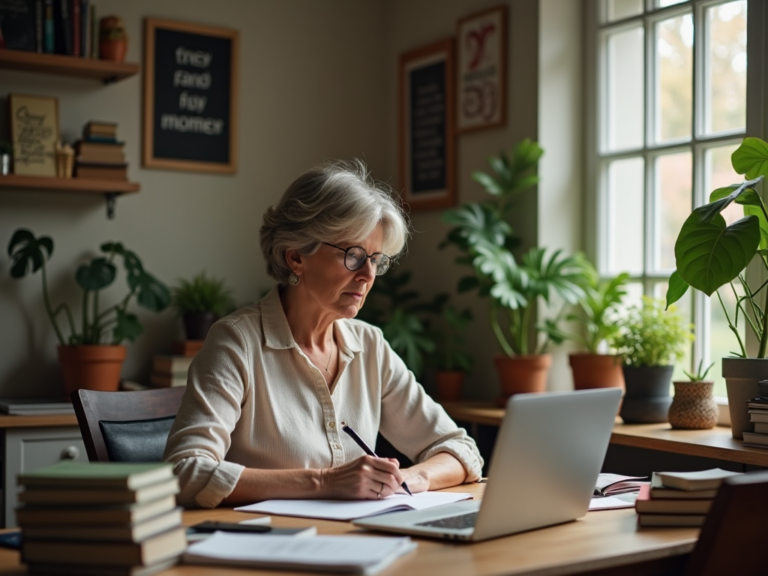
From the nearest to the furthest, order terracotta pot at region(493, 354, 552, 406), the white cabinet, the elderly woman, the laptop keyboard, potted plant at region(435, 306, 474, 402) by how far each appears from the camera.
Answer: the laptop keyboard < the elderly woman < the white cabinet < terracotta pot at region(493, 354, 552, 406) < potted plant at region(435, 306, 474, 402)

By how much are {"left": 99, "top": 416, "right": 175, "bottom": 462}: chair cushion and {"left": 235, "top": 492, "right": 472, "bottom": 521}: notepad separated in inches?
17.3

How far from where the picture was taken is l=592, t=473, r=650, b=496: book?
1.98 m

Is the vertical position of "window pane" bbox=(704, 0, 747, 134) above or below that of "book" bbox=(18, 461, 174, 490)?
above

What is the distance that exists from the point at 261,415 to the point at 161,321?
1.84 m

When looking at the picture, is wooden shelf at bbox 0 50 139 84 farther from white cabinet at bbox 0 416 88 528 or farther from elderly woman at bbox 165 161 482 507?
elderly woman at bbox 165 161 482 507

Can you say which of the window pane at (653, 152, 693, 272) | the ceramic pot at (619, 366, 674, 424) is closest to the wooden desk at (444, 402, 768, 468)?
the ceramic pot at (619, 366, 674, 424)

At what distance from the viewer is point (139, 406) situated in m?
2.25

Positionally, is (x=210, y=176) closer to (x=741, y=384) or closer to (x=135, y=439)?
(x=135, y=439)

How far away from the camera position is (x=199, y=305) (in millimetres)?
3717

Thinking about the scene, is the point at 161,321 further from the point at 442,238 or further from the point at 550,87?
the point at 550,87

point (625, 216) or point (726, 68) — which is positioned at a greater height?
point (726, 68)

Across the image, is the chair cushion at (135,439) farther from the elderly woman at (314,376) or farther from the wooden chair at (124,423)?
the elderly woman at (314,376)

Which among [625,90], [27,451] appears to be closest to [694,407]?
[625,90]

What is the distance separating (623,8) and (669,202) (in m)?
0.77
